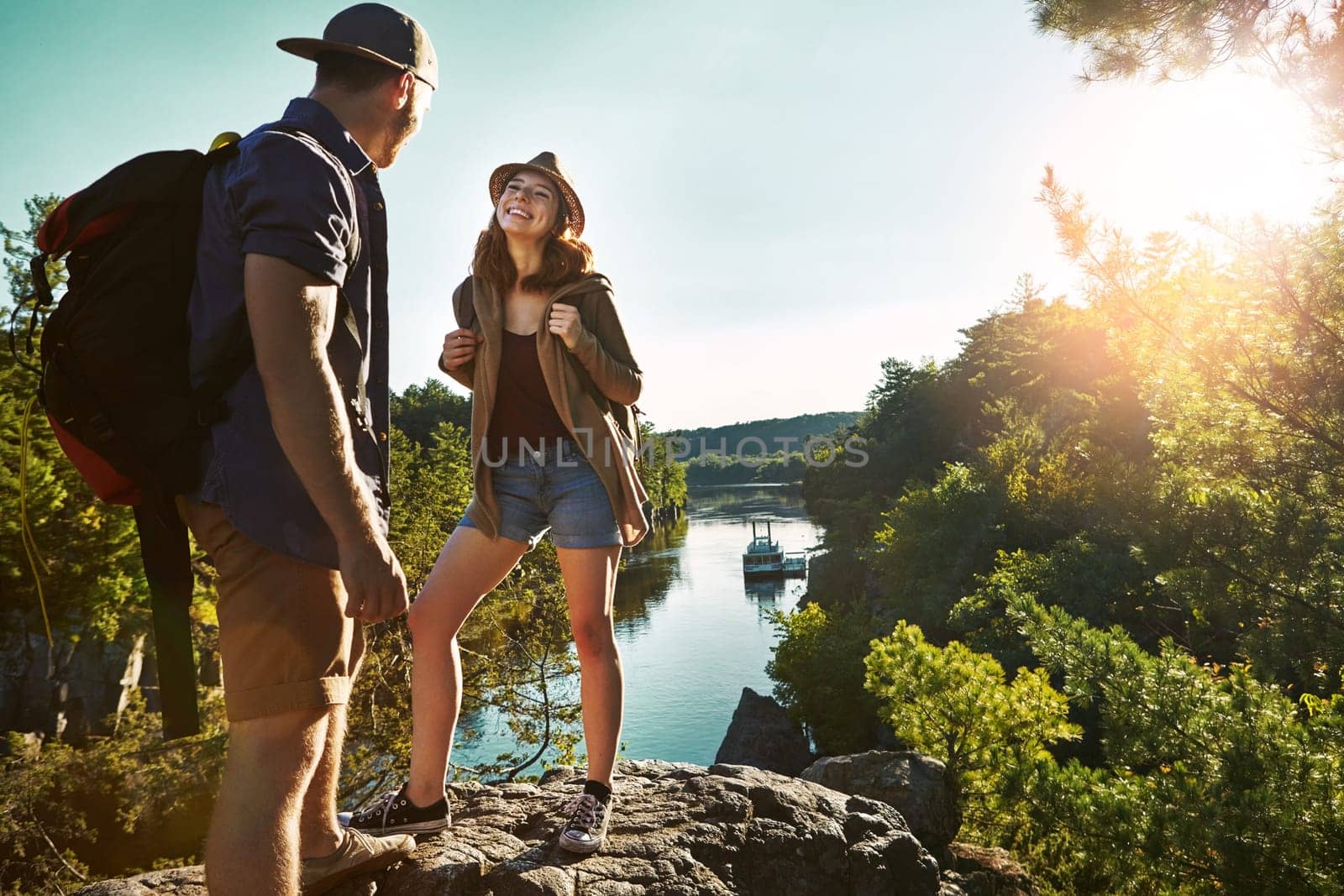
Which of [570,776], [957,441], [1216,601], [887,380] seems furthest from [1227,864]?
[887,380]

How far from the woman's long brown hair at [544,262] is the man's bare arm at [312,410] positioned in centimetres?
107

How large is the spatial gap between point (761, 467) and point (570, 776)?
129281mm

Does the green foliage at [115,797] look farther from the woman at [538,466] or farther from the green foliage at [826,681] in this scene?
the green foliage at [826,681]

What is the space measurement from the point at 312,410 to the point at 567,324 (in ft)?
3.28

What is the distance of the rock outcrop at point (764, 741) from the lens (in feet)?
48.8

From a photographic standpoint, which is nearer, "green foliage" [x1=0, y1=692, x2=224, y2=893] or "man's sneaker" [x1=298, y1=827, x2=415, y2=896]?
"man's sneaker" [x1=298, y1=827, x2=415, y2=896]

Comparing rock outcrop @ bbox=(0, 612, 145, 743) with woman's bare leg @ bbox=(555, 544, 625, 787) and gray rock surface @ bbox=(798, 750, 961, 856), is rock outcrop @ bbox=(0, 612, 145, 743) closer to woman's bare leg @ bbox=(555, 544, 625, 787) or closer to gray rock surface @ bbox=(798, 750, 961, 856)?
gray rock surface @ bbox=(798, 750, 961, 856)

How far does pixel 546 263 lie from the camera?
2412 mm

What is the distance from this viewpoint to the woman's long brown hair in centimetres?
240

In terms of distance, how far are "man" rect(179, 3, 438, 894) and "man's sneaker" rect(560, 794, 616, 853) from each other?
3.26 feet

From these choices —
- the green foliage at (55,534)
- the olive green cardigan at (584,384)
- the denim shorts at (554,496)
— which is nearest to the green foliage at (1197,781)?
the olive green cardigan at (584,384)

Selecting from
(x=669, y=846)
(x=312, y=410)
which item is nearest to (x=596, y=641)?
(x=669, y=846)

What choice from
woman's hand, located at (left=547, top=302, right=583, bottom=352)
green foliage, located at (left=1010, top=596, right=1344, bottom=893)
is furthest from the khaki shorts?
green foliage, located at (left=1010, top=596, right=1344, bottom=893)

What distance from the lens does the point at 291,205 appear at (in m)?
1.33
